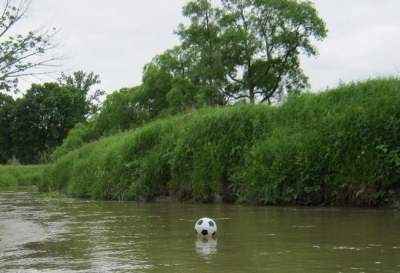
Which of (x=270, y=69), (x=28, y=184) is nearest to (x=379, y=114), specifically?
(x=270, y=69)

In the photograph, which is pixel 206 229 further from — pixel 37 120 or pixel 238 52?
pixel 37 120

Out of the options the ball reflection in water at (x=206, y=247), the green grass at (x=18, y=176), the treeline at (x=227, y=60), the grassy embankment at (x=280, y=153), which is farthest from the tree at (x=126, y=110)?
the ball reflection in water at (x=206, y=247)

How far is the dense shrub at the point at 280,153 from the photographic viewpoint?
11102mm

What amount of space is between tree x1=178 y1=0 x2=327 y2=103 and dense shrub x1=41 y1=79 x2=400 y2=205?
939 inches

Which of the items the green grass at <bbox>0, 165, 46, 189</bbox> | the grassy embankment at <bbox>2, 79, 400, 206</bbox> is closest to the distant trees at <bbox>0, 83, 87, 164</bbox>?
the green grass at <bbox>0, 165, 46, 189</bbox>

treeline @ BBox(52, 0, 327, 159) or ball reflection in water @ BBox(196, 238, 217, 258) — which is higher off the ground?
treeline @ BBox(52, 0, 327, 159)

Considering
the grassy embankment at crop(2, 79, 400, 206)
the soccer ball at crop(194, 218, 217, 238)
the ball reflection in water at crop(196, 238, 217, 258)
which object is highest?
the grassy embankment at crop(2, 79, 400, 206)

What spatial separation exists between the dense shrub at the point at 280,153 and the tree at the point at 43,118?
63.5m

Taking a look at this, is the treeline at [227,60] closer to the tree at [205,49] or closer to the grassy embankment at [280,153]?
the tree at [205,49]

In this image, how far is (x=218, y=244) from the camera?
6.74 meters

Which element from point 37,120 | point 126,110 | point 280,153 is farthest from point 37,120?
point 280,153

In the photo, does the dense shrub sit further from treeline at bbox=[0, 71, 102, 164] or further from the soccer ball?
treeline at bbox=[0, 71, 102, 164]

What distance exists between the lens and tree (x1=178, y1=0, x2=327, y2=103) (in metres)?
41.6

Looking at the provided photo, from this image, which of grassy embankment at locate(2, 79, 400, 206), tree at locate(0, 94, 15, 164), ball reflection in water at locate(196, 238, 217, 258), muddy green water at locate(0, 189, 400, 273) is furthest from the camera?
tree at locate(0, 94, 15, 164)
